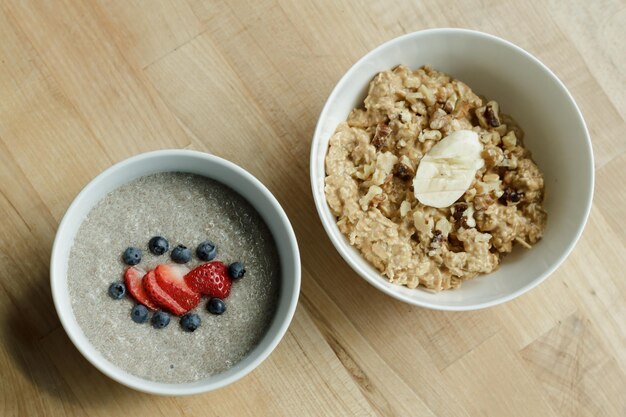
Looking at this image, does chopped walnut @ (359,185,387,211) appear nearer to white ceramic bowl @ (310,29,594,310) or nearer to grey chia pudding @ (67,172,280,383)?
white ceramic bowl @ (310,29,594,310)

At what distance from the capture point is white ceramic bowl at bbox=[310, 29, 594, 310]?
1.49 meters

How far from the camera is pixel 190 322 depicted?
143 centimetres

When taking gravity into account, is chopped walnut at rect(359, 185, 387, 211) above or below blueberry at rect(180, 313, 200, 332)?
below

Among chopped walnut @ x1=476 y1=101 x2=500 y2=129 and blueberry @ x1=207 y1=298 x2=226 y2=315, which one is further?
chopped walnut @ x1=476 y1=101 x2=500 y2=129

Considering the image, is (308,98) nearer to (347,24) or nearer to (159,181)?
(347,24)

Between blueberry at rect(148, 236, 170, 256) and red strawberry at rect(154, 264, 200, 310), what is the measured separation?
0.09ft

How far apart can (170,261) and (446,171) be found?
556 millimetres

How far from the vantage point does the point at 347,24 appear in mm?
1673

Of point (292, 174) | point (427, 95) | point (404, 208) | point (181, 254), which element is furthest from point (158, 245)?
point (427, 95)

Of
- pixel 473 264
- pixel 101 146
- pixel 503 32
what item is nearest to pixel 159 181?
pixel 101 146

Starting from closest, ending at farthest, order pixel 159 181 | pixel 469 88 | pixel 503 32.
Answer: pixel 159 181 → pixel 469 88 → pixel 503 32

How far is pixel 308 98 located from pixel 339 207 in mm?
281

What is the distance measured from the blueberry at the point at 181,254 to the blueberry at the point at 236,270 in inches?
3.2

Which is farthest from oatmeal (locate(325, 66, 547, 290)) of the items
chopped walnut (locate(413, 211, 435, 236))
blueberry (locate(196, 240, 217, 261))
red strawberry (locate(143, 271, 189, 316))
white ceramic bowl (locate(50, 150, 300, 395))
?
red strawberry (locate(143, 271, 189, 316))
